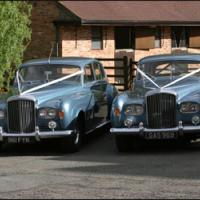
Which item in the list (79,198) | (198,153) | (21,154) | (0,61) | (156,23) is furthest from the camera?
(156,23)

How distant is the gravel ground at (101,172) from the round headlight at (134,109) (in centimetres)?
74

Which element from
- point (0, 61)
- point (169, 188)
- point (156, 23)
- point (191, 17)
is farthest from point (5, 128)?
point (191, 17)

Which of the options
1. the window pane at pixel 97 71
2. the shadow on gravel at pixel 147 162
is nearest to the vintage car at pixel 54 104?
the window pane at pixel 97 71

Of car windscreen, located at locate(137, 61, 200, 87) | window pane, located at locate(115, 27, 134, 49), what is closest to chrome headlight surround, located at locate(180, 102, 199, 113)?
Answer: car windscreen, located at locate(137, 61, 200, 87)

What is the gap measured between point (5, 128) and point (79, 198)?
425 centimetres

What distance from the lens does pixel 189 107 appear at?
11.1 m

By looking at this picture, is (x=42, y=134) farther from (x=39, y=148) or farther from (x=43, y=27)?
(x=43, y=27)

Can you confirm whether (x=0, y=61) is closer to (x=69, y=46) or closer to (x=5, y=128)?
(x=69, y=46)

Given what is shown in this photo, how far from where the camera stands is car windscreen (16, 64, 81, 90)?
13062mm

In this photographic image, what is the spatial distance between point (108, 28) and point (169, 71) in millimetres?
15287

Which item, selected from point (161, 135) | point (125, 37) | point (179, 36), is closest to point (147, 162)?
point (161, 135)

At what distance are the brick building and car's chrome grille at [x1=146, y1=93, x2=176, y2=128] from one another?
14.8m

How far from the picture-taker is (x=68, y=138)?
38.1 feet

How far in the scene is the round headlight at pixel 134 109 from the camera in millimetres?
11336
